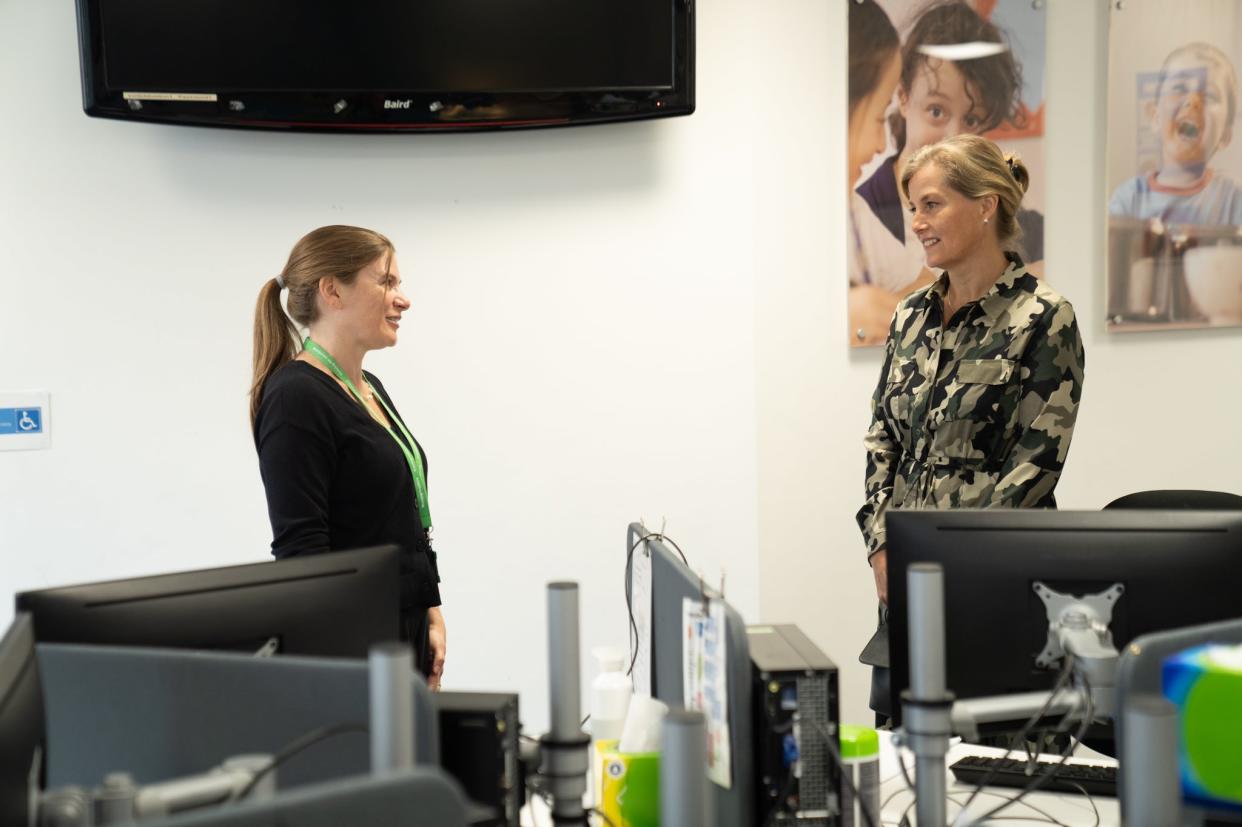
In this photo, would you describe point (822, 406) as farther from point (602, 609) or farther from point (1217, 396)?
point (1217, 396)

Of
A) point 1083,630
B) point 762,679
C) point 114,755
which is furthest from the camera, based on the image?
point 1083,630

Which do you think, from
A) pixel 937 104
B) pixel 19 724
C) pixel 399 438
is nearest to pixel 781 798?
pixel 19 724

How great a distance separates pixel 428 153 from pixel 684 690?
6.68ft

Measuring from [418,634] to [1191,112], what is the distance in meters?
2.59

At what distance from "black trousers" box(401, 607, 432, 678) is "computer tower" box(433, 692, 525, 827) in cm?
93

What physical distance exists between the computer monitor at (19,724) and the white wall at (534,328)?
6.64 feet

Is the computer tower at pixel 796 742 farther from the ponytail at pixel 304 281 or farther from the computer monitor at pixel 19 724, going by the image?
the ponytail at pixel 304 281

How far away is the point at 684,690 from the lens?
1.53 m

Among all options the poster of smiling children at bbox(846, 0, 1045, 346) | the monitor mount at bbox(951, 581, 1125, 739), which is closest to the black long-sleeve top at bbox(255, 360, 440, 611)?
the monitor mount at bbox(951, 581, 1125, 739)

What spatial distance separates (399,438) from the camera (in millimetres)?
2363

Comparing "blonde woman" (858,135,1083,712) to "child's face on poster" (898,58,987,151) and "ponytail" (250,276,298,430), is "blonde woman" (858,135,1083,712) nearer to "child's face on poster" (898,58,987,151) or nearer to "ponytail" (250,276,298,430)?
"child's face on poster" (898,58,987,151)

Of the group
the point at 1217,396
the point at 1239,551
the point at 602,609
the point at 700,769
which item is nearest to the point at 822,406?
the point at 602,609

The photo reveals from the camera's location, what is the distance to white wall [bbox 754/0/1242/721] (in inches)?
129

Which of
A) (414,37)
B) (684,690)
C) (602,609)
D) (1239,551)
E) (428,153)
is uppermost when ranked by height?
(414,37)
